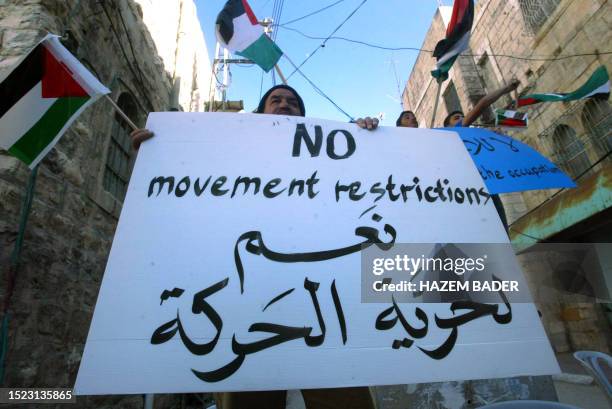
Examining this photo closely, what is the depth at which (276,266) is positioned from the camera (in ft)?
4.33

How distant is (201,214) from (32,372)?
6.67 feet

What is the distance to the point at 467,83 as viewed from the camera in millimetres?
9492

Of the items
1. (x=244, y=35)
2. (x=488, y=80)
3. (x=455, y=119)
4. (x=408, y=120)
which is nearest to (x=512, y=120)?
(x=455, y=119)

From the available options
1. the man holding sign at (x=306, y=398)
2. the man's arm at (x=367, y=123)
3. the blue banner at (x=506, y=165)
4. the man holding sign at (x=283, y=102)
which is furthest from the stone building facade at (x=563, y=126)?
the man holding sign at (x=306, y=398)

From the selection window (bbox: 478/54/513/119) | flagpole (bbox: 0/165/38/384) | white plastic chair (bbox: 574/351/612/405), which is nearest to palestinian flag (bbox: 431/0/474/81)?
white plastic chair (bbox: 574/351/612/405)

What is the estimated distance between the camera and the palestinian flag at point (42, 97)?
1.60 m

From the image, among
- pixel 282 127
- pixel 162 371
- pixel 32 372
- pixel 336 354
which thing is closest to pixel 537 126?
pixel 282 127

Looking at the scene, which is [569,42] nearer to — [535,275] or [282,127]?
[535,275]

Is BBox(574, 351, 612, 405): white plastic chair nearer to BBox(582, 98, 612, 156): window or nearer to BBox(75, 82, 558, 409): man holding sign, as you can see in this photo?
BBox(75, 82, 558, 409): man holding sign

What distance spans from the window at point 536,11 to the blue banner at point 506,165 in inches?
240

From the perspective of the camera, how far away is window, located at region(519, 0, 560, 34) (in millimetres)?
6660

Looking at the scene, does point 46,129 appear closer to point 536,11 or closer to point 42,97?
point 42,97

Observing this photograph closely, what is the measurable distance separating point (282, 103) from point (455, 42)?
5.63 feet

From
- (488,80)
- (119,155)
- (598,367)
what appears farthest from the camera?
(488,80)
